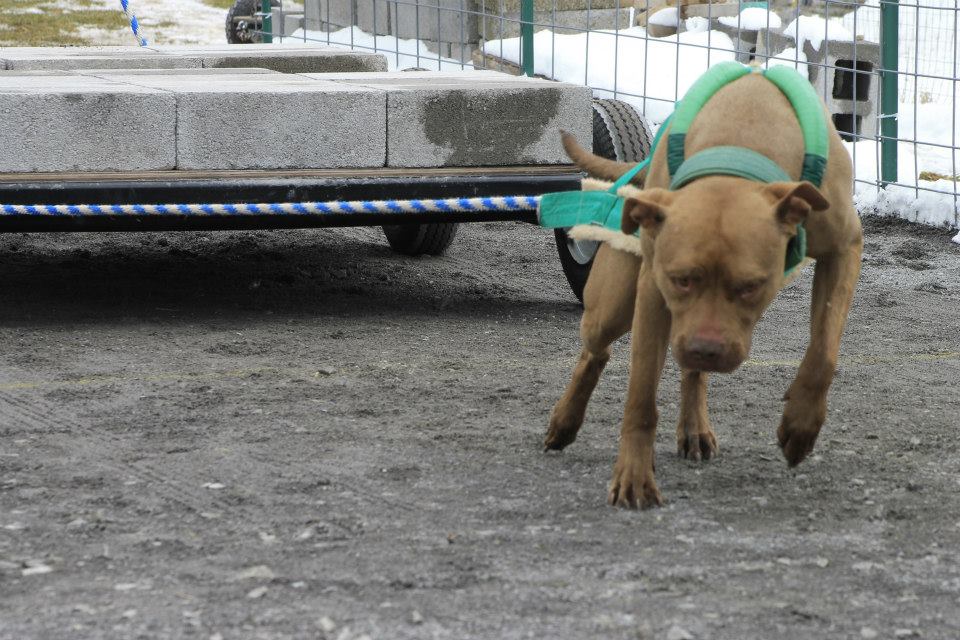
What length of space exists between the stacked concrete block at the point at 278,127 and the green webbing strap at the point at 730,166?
2.44m

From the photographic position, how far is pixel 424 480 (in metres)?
3.86

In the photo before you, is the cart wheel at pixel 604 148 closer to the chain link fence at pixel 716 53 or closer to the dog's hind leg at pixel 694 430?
the chain link fence at pixel 716 53

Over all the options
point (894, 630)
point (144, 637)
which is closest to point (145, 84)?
point (144, 637)

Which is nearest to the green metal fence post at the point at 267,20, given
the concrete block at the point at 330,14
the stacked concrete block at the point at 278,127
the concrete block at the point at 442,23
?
the concrete block at the point at 330,14

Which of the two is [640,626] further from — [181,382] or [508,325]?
[508,325]

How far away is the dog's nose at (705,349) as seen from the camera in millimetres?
3223

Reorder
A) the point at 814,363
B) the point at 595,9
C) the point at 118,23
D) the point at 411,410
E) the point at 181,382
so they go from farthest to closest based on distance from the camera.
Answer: the point at 118,23, the point at 595,9, the point at 181,382, the point at 411,410, the point at 814,363

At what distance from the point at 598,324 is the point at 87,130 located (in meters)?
2.44

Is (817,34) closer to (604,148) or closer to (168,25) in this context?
(604,148)

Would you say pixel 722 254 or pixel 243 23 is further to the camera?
pixel 243 23

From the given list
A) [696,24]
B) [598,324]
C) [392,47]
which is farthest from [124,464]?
[696,24]

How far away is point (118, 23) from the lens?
18.2 m

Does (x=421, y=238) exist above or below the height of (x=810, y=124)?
below

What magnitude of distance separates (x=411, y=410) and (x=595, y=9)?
28.6ft
